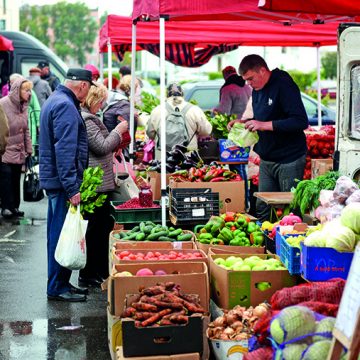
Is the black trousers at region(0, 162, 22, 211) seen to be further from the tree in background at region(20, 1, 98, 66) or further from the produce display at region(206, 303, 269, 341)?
the tree in background at region(20, 1, 98, 66)

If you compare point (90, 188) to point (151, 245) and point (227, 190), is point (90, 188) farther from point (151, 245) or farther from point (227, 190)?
point (227, 190)

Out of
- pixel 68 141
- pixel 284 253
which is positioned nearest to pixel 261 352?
pixel 284 253

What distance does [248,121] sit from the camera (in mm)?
8625

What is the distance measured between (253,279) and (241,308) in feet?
0.81

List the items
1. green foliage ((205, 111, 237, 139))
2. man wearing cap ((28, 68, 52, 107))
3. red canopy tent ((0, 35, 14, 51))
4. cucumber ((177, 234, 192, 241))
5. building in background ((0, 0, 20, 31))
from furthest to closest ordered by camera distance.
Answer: building in background ((0, 0, 20, 31)) → man wearing cap ((28, 68, 52, 107)) → red canopy tent ((0, 35, 14, 51)) → green foliage ((205, 111, 237, 139)) → cucumber ((177, 234, 192, 241))

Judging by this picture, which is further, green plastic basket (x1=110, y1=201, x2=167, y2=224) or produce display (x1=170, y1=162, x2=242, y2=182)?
produce display (x1=170, y1=162, x2=242, y2=182)

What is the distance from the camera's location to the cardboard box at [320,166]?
9.64m

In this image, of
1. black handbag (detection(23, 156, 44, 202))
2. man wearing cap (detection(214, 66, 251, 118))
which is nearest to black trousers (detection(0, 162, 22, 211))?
black handbag (detection(23, 156, 44, 202))

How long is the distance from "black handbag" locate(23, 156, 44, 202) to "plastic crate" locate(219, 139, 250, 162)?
143 inches

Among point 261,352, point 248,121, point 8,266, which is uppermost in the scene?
point 248,121

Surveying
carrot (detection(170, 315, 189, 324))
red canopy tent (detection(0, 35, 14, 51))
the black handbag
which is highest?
red canopy tent (detection(0, 35, 14, 51))

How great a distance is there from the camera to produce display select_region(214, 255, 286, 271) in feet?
20.3

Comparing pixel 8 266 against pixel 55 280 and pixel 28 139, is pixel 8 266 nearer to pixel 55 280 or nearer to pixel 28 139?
pixel 55 280

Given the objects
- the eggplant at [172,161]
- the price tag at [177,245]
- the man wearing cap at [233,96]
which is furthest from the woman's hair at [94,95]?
the man wearing cap at [233,96]
